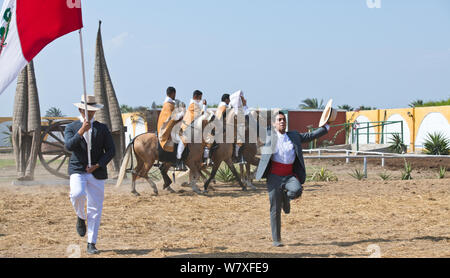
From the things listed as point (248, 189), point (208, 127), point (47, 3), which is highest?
point (47, 3)

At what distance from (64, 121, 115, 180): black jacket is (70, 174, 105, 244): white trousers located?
0.08 m

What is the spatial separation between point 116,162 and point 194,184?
3859 millimetres

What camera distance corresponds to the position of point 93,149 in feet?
21.6

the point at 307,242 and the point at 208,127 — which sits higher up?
the point at 208,127

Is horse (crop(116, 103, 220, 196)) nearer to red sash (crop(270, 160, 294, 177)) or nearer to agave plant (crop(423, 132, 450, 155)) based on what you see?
red sash (crop(270, 160, 294, 177))

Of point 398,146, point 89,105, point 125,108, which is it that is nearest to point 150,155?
point 89,105

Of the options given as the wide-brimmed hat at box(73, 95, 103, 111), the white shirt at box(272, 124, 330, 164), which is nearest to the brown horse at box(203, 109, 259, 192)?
the white shirt at box(272, 124, 330, 164)

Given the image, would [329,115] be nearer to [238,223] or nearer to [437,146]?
[238,223]

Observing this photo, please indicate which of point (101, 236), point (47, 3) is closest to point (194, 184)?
point (101, 236)

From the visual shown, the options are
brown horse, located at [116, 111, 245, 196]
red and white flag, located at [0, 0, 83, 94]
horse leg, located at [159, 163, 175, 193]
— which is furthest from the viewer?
horse leg, located at [159, 163, 175, 193]

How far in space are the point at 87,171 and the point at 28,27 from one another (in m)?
1.93

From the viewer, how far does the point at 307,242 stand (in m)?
7.23

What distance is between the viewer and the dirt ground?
22.2ft

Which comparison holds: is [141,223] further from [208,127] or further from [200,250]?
[208,127]
